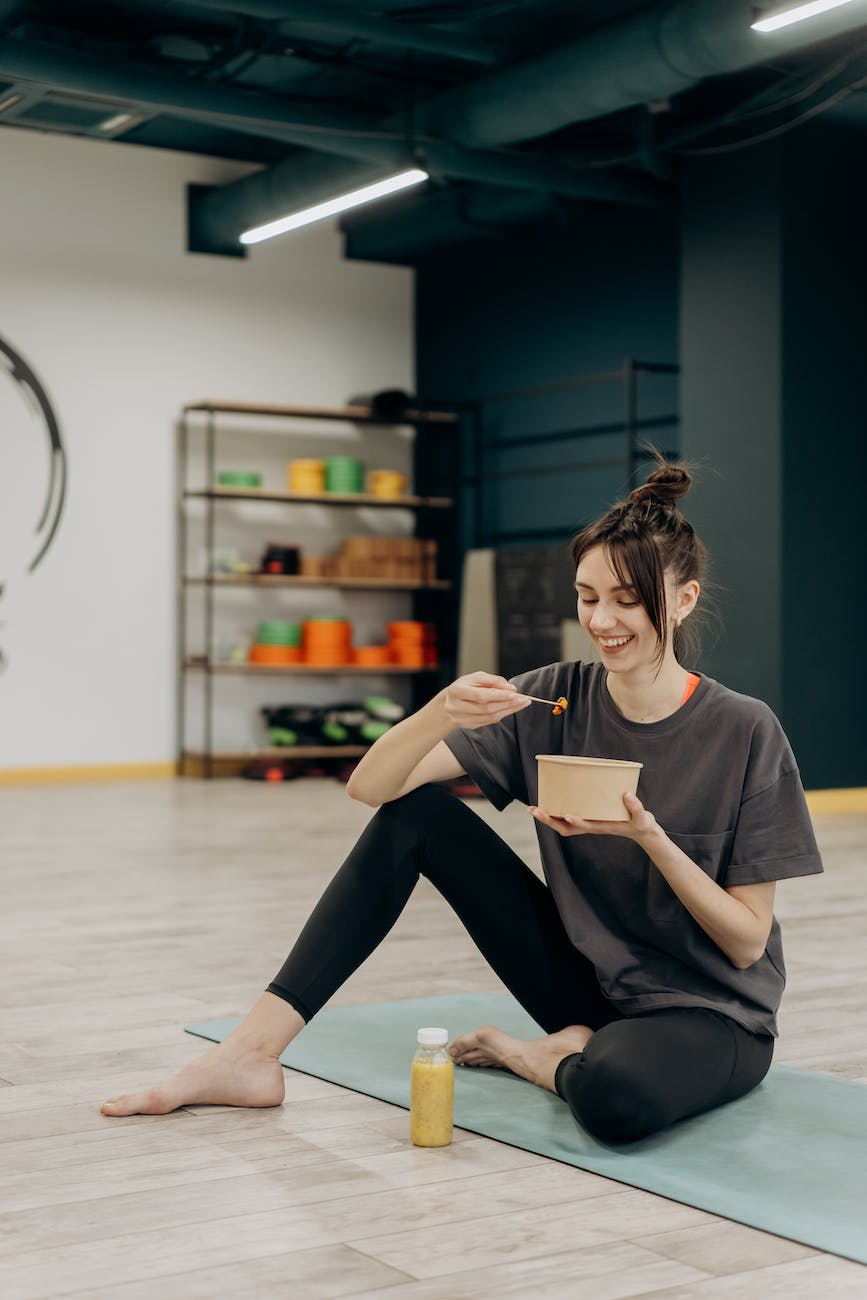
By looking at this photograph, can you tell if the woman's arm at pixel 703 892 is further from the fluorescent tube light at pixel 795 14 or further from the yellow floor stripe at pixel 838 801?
the yellow floor stripe at pixel 838 801

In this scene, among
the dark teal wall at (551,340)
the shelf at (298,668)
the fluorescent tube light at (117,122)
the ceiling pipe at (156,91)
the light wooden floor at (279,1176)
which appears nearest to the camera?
the light wooden floor at (279,1176)

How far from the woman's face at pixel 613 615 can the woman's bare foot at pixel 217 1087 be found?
0.77 meters

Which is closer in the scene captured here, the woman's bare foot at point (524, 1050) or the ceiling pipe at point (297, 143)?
the woman's bare foot at point (524, 1050)

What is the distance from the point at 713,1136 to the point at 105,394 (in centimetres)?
707

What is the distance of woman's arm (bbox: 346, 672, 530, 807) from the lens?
6.63 feet

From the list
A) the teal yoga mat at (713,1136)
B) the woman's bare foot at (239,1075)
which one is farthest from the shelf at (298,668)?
the woman's bare foot at (239,1075)

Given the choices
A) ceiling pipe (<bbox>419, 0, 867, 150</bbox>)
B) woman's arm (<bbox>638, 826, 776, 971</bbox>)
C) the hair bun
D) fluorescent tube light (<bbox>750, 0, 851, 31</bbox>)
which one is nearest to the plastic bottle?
woman's arm (<bbox>638, 826, 776, 971</bbox>)

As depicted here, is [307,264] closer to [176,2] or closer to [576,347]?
[576,347]

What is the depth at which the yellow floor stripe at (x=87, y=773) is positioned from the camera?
8.33 meters

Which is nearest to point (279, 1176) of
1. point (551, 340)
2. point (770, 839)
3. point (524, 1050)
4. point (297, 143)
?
point (524, 1050)

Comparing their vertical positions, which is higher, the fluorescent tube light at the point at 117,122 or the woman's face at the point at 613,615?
the fluorescent tube light at the point at 117,122

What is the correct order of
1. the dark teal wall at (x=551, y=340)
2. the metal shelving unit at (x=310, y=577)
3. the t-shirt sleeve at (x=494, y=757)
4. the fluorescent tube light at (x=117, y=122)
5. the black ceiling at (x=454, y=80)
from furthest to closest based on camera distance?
the metal shelving unit at (x=310, y=577)
the dark teal wall at (x=551, y=340)
the fluorescent tube light at (x=117, y=122)
the black ceiling at (x=454, y=80)
the t-shirt sleeve at (x=494, y=757)

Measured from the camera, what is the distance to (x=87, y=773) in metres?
8.57

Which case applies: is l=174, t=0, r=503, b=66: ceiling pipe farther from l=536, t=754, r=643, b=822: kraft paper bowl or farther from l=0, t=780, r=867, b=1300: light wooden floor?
l=536, t=754, r=643, b=822: kraft paper bowl
